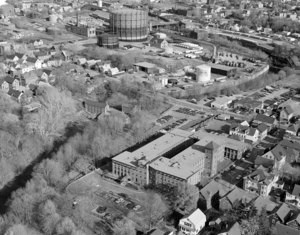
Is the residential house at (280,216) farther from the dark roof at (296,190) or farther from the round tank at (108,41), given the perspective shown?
the round tank at (108,41)

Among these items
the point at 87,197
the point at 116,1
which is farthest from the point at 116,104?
the point at 116,1

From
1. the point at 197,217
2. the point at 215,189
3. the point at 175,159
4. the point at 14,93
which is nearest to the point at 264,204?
the point at 215,189

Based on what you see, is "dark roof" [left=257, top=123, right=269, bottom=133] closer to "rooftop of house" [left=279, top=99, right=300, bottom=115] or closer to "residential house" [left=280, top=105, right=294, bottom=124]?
"residential house" [left=280, top=105, right=294, bottom=124]

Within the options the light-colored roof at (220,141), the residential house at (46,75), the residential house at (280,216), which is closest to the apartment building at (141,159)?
the light-colored roof at (220,141)

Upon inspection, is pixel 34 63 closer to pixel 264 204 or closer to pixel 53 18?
pixel 53 18

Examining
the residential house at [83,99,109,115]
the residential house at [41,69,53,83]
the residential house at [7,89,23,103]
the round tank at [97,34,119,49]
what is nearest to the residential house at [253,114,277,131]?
the residential house at [83,99,109,115]
